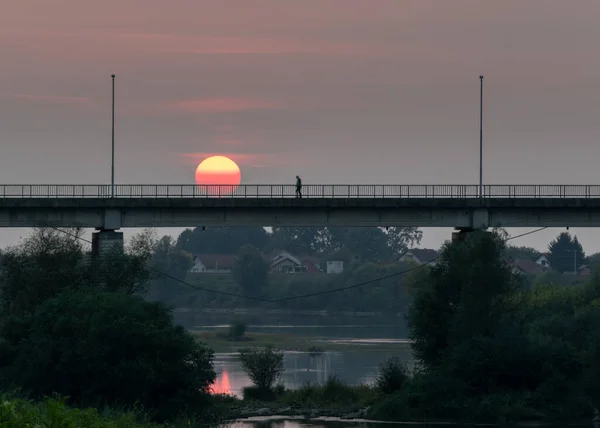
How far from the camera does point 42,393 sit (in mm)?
75125

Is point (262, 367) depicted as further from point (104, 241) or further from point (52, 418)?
point (52, 418)

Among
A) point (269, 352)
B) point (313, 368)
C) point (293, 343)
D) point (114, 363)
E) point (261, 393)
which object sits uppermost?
point (114, 363)

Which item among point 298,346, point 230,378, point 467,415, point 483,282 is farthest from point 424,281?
point 298,346

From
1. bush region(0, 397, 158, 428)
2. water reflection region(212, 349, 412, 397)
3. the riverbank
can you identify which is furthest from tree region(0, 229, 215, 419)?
the riverbank

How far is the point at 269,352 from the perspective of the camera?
324 feet

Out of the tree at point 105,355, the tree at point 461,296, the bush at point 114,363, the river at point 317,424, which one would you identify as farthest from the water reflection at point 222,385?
the bush at point 114,363

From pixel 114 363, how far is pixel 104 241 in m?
24.6

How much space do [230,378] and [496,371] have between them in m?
33.9

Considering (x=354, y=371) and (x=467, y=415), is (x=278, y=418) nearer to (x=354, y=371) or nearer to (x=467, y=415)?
(x=467, y=415)

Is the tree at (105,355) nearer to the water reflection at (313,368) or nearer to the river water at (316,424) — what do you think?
the river water at (316,424)

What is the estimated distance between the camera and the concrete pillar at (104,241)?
317 feet

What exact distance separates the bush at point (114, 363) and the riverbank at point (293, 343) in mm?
74486

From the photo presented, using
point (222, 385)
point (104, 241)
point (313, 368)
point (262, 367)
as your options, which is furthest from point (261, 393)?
point (313, 368)

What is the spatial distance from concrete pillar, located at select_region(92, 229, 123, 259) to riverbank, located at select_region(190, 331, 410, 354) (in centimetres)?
5339
